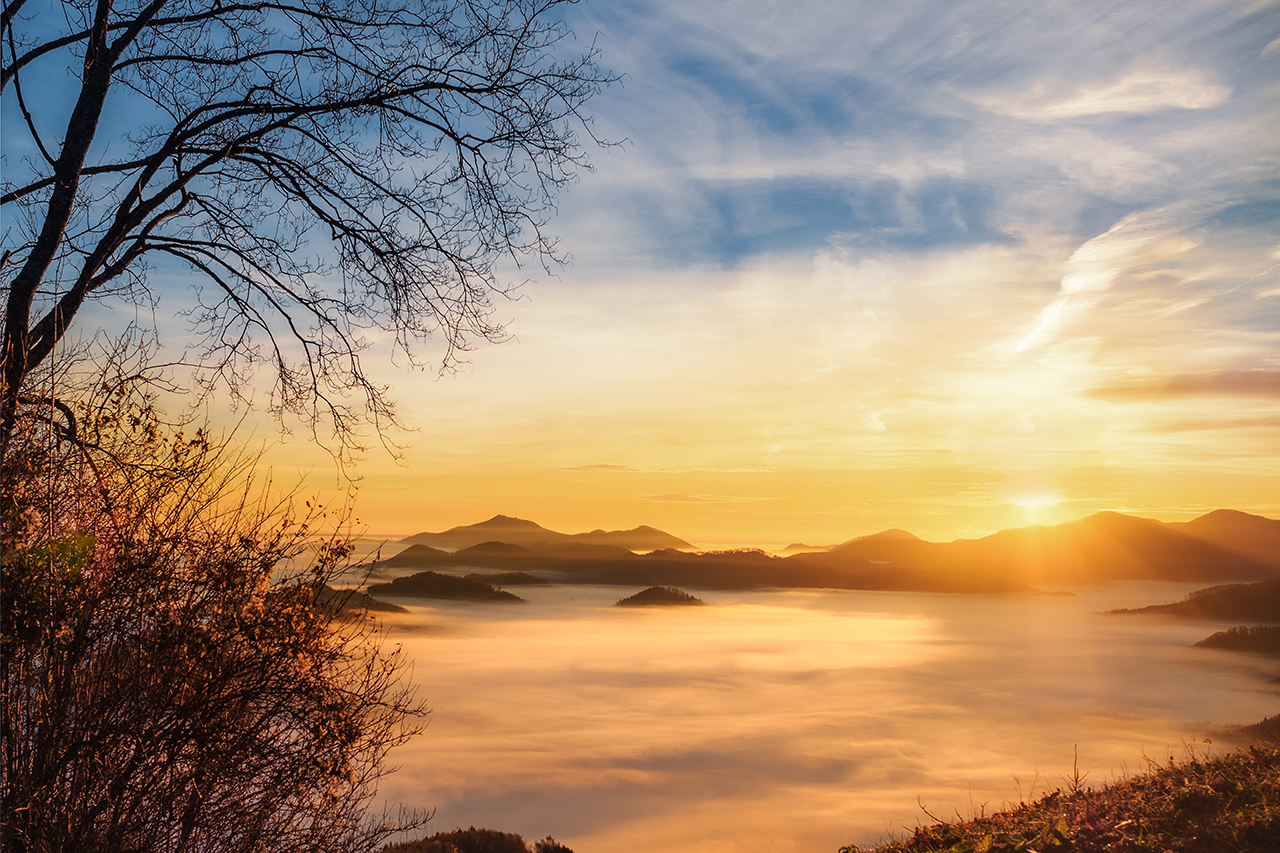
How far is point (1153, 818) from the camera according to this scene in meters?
9.30

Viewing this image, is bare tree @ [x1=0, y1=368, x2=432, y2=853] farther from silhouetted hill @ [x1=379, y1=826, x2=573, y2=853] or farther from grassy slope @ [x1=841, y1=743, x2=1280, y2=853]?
silhouetted hill @ [x1=379, y1=826, x2=573, y2=853]

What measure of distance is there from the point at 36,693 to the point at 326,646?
8.60 feet

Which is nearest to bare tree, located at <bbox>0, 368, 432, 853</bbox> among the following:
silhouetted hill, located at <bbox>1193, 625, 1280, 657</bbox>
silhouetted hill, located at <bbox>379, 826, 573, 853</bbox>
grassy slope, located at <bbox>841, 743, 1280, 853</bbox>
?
grassy slope, located at <bbox>841, 743, 1280, 853</bbox>

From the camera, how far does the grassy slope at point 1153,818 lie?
8.51 metres

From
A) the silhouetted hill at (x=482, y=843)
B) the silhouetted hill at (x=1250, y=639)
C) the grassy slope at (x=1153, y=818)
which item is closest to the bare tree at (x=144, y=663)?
the grassy slope at (x=1153, y=818)

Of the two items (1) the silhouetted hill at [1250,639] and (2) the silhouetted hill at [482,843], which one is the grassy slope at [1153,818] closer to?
(2) the silhouetted hill at [482,843]

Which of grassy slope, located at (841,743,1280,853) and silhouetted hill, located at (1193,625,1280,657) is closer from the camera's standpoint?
grassy slope, located at (841,743,1280,853)

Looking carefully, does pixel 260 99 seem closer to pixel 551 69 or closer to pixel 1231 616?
pixel 551 69

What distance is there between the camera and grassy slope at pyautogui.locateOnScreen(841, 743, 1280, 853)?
27.9ft

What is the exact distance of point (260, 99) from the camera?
966 centimetres

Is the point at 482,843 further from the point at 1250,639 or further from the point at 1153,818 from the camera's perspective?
the point at 1250,639

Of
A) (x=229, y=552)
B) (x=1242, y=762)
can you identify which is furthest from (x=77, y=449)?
(x=1242, y=762)

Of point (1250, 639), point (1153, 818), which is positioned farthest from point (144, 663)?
point (1250, 639)

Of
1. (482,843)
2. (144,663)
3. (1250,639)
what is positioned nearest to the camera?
(144,663)
